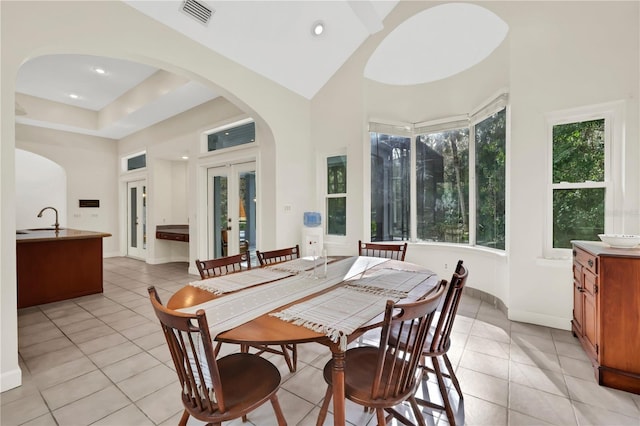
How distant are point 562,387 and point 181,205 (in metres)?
7.24

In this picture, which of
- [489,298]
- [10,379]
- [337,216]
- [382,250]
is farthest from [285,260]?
[489,298]

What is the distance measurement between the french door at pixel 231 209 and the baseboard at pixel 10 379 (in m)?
2.89

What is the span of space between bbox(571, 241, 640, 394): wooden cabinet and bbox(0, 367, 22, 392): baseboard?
420 centimetres

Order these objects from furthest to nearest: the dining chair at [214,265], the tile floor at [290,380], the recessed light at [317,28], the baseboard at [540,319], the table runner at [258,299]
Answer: the recessed light at [317,28] → the baseboard at [540,319] → the dining chair at [214,265] → the tile floor at [290,380] → the table runner at [258,299]

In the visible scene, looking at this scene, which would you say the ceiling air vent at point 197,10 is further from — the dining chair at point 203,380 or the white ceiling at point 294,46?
the dining chair at point 203,380

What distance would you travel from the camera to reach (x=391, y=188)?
4.64m

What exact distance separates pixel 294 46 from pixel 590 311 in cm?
413

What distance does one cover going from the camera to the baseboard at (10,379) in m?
2.04

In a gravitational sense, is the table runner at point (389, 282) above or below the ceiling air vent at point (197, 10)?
below

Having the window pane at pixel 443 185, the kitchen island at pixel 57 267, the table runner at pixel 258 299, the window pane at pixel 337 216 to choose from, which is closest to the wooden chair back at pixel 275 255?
the table runner at pixel 258 299

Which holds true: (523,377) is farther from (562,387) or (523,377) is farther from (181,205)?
(181,205)

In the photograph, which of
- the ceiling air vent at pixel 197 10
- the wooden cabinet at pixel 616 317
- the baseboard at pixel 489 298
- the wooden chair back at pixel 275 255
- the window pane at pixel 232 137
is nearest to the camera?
the wooden cabinet at pixel 616 317

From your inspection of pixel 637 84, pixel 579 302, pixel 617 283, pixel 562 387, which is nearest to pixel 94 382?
pixel 562 387

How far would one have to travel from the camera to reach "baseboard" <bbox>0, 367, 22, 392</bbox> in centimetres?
204
